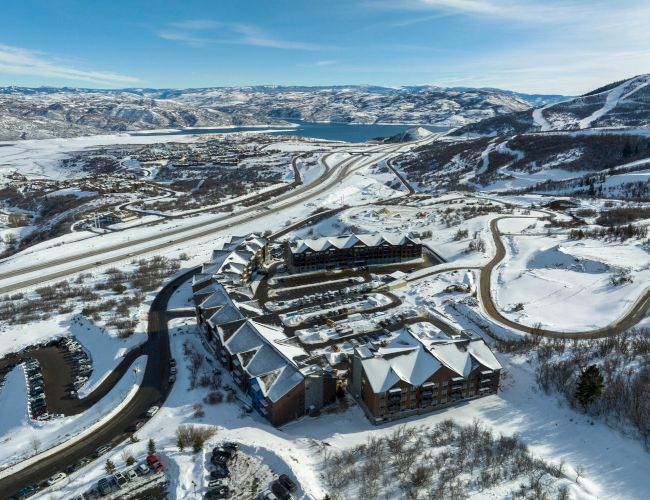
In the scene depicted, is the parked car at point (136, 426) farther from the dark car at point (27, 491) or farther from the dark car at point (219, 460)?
the dark car at point (219, 460)

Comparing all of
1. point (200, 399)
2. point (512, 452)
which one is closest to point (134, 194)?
point (200, 399)

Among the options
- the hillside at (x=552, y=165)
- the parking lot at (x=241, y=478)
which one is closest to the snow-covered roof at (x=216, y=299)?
the parking lot at (x=241, y=478)

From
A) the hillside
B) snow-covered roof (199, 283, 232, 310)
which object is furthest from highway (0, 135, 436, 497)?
the hillside

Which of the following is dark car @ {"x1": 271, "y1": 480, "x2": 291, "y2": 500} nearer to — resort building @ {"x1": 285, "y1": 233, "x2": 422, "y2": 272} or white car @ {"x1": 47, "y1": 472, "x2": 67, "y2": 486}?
white car @ {"x1": 47, "y1": 472, "x2": 67, "y2": 486}

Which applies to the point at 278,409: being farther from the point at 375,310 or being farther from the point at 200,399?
the point at 375,310

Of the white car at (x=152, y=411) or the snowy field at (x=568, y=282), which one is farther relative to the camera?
the snowy field at (x=568, y=282)

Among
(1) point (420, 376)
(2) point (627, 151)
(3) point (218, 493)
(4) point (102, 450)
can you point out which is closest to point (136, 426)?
(4) point (102, 450)

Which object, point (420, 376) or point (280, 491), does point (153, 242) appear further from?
point (280, 491)
